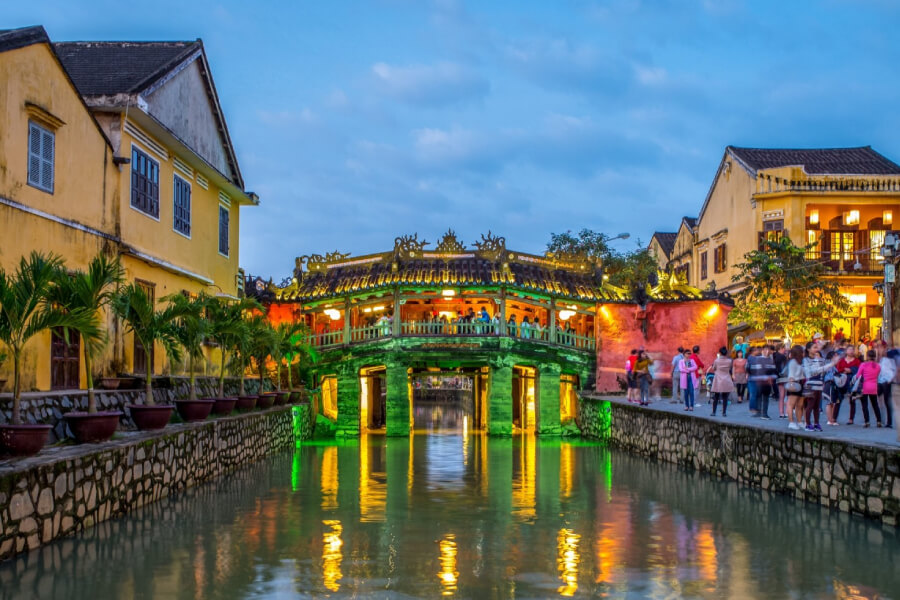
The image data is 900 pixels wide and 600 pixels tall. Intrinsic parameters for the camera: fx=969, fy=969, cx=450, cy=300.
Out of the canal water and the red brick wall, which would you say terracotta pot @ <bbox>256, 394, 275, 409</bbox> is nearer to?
the canal water

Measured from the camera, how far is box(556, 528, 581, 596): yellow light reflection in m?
8.45

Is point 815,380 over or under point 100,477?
over

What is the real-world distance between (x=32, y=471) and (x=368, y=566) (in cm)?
327

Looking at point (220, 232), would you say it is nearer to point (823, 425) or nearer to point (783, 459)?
point (823, 425)

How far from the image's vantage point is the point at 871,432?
1518 cm

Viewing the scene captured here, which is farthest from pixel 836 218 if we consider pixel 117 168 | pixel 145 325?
pixel 145 325

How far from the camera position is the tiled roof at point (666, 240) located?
5605 centimetres

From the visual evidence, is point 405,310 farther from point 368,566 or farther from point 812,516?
point 368,566

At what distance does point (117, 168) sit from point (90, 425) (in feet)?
25.8

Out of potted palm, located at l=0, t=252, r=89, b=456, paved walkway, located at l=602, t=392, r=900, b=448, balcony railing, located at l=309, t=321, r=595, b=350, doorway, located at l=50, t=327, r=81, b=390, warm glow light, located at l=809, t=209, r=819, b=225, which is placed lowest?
paved walkway, located at l=602, t=392, r=900, b=448

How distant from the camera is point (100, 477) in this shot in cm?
1102

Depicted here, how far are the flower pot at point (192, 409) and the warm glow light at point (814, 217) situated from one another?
29.4 meters

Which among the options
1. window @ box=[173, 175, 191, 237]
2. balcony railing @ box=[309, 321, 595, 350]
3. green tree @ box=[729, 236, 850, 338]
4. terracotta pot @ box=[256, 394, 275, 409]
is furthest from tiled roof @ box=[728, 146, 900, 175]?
window @ box=[173, 175, 191, 237]

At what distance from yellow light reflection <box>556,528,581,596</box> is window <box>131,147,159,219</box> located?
1165 centimetres
